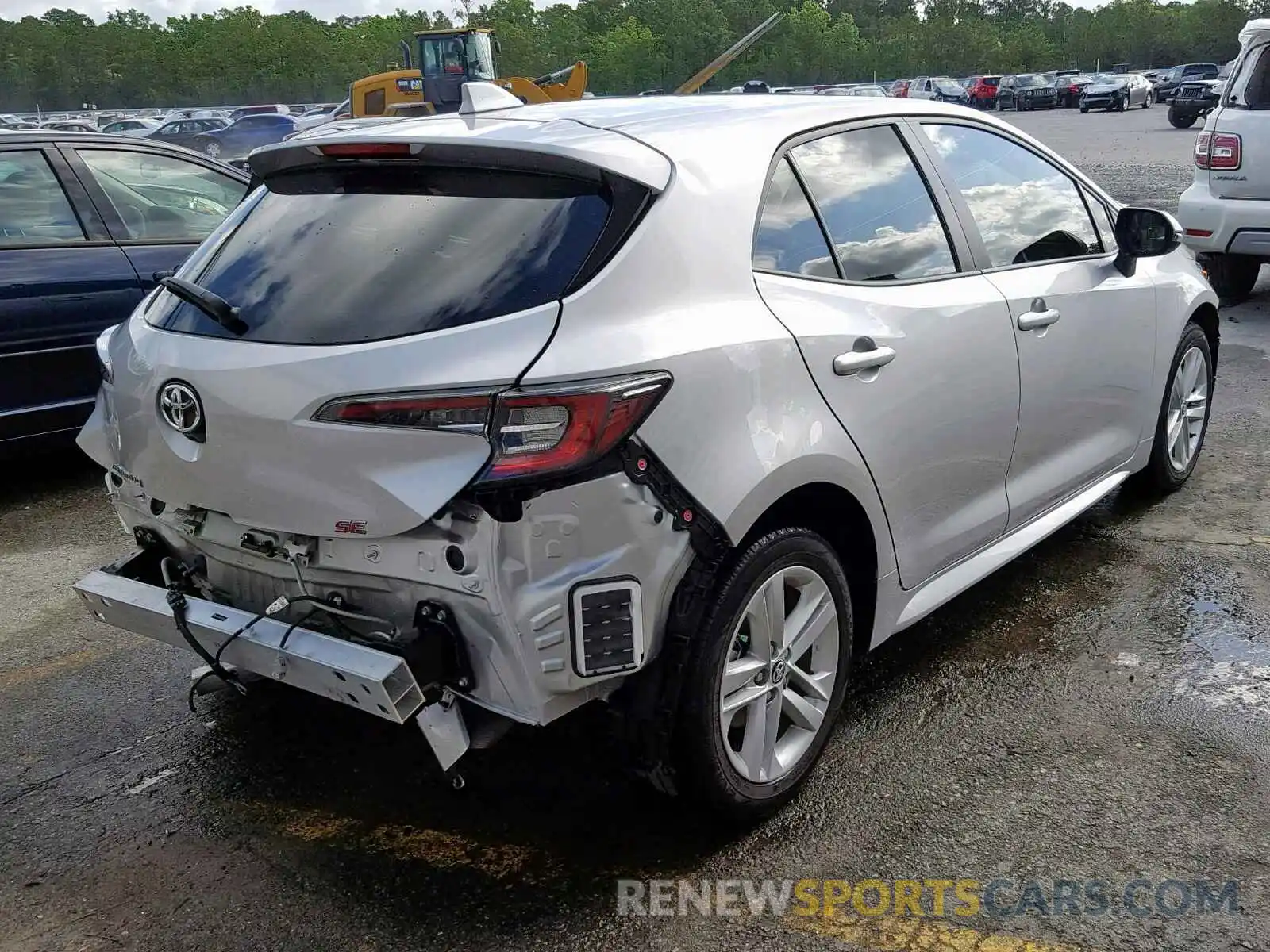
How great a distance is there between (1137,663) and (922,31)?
10897 cm

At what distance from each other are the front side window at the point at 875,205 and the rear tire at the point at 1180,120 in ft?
108

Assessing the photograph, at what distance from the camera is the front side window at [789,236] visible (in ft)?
9.66

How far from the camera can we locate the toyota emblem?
2684 millimetres

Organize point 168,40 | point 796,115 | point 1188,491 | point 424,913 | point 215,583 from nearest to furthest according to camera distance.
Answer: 1. point 424,913
2. point 215,583
3. point 796,115
4. point 1188,491
5. point 168,40

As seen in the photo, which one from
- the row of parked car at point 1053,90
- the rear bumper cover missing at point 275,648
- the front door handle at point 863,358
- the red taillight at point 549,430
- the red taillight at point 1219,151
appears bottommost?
the row of parked car at point 1053,90

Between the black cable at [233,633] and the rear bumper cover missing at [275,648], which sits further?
the black cable at [233,633]

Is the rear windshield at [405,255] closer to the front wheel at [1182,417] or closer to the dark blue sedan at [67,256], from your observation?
the dark blue sedan at [67,256]

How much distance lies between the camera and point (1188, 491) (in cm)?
530

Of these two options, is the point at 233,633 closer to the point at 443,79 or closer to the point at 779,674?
the point at 779,674

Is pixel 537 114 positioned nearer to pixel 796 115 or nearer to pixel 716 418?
pixel 796 115

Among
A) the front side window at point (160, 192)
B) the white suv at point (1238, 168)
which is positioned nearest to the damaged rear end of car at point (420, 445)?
the front side window at point (160, 192)

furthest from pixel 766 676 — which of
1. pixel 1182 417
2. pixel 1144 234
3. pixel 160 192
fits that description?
pixel 160 192

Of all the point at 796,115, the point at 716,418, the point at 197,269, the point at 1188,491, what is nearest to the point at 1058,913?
the point at 716,418

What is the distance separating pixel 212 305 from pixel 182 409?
0.27 m
